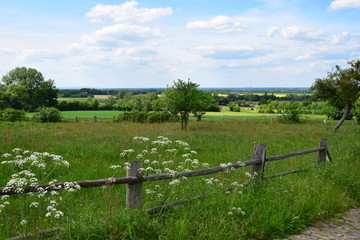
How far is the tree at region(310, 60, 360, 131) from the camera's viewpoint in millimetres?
28375

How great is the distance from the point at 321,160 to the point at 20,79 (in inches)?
3227

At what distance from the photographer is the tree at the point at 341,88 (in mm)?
28375

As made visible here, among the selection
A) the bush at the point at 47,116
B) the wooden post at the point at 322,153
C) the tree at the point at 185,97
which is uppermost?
the tree at the point at 185,97

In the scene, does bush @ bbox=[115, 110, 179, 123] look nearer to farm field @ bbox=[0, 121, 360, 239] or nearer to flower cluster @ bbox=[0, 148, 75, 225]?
farm field @ bbox=[0, 121, 360, 239]

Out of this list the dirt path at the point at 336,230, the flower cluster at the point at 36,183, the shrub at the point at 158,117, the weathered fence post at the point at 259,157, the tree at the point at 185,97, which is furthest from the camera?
the shrub at the point at 158,117

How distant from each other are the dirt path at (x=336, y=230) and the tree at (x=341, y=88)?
77.8 ft

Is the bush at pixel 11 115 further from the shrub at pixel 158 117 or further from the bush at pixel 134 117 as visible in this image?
the shrub at pixel 158 117

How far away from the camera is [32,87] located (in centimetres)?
7562

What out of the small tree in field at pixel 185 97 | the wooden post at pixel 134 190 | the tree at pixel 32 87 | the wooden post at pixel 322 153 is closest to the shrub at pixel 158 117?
the small tree in field at pixel 185 97

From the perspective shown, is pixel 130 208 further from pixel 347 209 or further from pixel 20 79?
pixel 20 79

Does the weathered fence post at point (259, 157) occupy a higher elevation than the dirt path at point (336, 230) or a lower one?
higher

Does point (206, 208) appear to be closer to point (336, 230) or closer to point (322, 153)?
point (336, 230)

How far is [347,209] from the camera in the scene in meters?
7.02

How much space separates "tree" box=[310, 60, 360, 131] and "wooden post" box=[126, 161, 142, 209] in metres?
26.6
